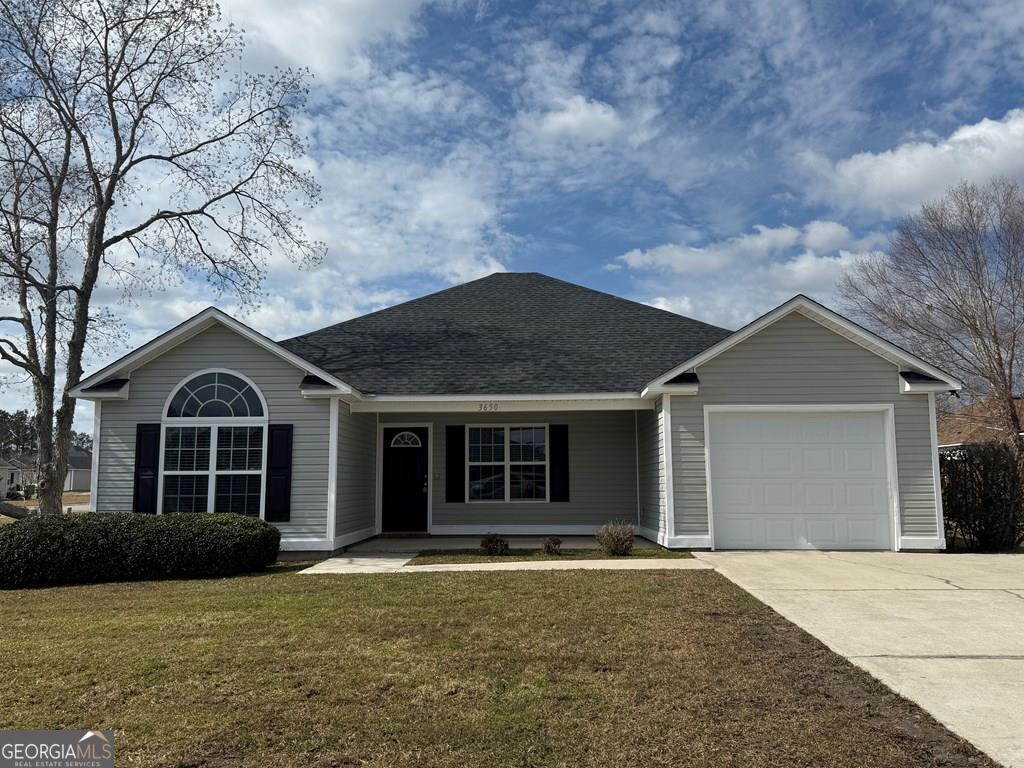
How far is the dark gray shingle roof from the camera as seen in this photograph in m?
13.9

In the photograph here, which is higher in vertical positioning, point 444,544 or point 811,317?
point 811,317

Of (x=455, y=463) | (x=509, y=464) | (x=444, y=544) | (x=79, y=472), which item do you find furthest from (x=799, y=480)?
(x=79, y=472)

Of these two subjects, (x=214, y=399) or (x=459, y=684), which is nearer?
(x=459, y=684)

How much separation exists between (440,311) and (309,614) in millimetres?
11145

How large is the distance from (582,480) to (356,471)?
476 centimetres

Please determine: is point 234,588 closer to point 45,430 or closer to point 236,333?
point 236,333

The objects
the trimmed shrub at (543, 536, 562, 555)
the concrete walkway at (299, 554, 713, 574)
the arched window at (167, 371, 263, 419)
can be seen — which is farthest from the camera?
the arched window at (167, 371, 263, 419)

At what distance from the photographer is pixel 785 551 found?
39.2 ft

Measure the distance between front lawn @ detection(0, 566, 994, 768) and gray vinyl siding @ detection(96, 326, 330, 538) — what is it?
4.12 m

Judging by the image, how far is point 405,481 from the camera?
Answer: 15531 mm

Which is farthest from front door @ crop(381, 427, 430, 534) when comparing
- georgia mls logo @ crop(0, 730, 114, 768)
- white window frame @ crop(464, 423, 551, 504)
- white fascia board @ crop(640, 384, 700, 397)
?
georgia mls logo @ crop(0, 730, 114, 768)

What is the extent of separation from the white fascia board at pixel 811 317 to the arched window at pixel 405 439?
18.5 ft

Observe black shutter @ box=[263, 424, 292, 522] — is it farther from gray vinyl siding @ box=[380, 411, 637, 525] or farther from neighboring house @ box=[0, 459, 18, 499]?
neighboring house @ box=[0, 459, 18, 499]

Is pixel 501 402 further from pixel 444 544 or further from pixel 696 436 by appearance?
pixel 696 436
